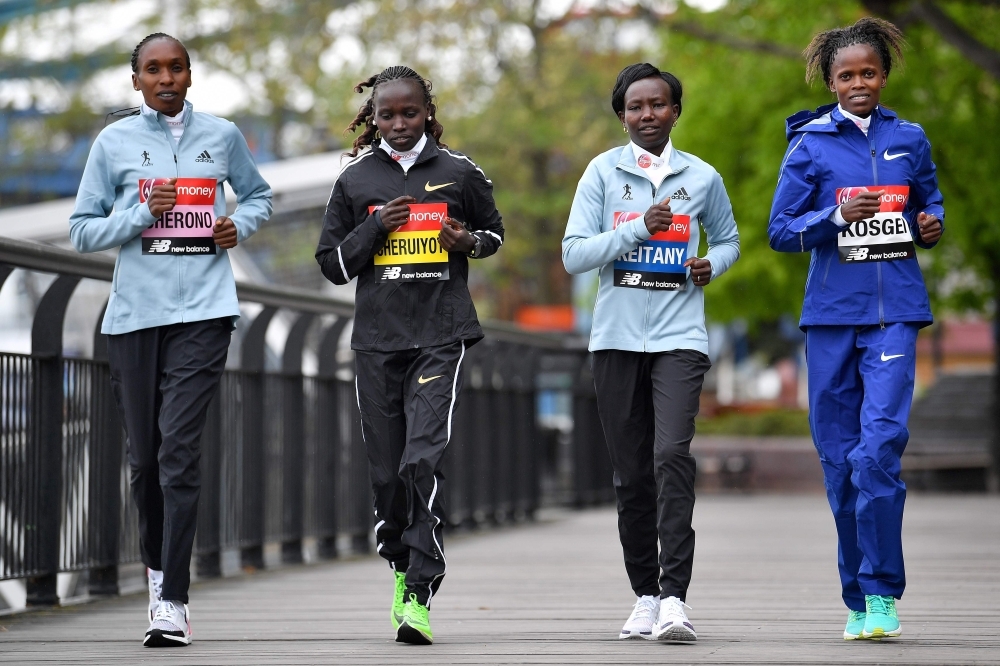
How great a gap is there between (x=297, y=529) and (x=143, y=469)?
3.76 meters

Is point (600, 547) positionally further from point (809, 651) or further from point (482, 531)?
point (809, 651)

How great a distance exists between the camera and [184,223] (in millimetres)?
5930

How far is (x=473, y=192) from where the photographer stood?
19.7 ft

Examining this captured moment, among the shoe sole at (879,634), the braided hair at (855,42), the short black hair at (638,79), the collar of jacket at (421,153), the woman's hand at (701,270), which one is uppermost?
the braided hair at (855,42)

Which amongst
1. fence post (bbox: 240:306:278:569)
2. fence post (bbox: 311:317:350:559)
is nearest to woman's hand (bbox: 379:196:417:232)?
fence post (bbox: 240:306:278:569)

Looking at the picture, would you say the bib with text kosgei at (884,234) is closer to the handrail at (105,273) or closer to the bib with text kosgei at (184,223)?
the bib with text kosgei at (184,223)

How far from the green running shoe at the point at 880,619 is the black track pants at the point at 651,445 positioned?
60 centimetres

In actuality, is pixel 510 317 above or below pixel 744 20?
below

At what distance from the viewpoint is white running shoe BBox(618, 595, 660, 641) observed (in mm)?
5684

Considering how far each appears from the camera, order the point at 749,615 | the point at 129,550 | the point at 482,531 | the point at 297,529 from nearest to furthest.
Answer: the point at 749,615
the point at 129,550
the point at 297,529
the point at 482,531

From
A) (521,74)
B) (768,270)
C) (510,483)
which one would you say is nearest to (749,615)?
(510,483)

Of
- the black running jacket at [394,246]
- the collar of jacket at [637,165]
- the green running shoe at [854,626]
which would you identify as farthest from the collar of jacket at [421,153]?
the green running shoe at [854,626]

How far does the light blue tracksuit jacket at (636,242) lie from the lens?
226 inches

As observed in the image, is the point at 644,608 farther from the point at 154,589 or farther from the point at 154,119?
the point at 154,119
